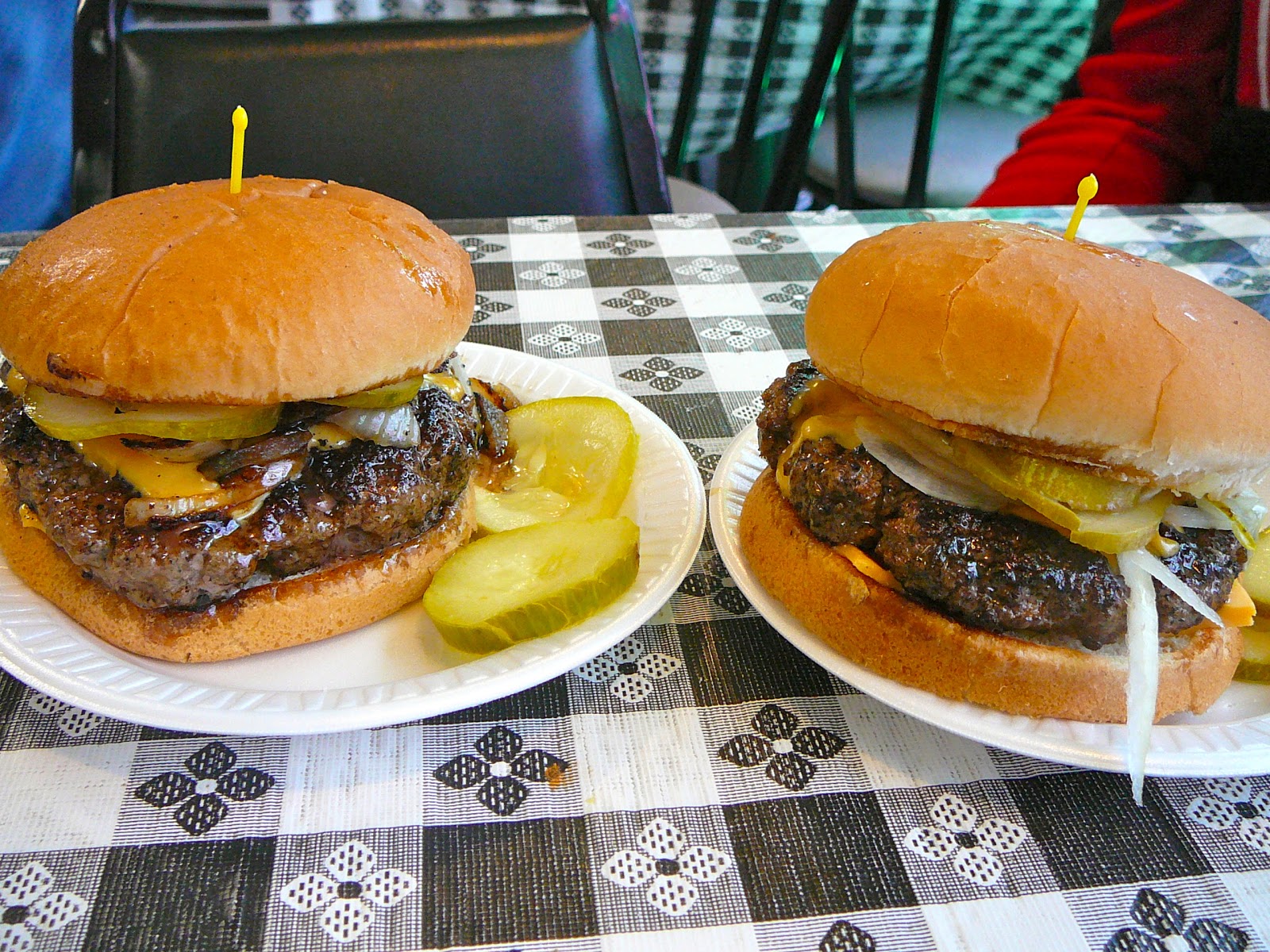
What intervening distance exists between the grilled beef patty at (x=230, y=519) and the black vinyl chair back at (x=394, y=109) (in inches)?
66.4

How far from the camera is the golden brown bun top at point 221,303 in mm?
1176

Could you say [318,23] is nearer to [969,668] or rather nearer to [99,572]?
[99,572]

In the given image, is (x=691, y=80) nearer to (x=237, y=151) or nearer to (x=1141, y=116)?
(x=1141, y=116)

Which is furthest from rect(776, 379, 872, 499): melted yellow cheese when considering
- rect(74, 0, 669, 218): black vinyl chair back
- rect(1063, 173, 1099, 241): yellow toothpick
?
rect(74, 0, 669, 218): black vinyl chair back

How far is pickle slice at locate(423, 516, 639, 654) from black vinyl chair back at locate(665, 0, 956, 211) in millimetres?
2952

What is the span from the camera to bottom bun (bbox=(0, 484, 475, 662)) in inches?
50.5

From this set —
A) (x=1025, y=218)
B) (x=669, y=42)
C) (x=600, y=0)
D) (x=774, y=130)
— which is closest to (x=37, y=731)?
(x=600, y=0)

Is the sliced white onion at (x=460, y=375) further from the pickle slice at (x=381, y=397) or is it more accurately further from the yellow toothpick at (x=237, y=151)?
the yellow toothpick at (x=237, y=151)

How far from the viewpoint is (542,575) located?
1.35m

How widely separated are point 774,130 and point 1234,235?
2.57 metres

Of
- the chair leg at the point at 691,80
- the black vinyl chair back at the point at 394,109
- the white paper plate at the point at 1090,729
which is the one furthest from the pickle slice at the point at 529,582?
the chair leg at the point at 691,80

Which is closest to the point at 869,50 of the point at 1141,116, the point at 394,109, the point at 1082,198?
the point at 1141,116

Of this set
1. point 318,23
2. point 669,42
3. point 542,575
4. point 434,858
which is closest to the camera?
point 434,858

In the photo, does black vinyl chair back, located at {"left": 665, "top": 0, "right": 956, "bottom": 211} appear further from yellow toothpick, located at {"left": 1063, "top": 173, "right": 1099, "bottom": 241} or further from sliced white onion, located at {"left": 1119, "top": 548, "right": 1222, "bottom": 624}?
sliced white onion, located at {"left": 1119, "top": 548, "right": 1222, "bottom": 624}
